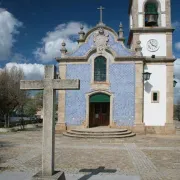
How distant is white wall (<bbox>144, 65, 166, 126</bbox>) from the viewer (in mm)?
20547

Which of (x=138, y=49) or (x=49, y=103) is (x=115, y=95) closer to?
(x=138, y=49)

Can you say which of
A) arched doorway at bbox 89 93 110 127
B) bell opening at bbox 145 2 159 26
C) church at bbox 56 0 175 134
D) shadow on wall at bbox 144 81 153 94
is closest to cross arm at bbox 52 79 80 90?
church at bbox 56 0 175 134

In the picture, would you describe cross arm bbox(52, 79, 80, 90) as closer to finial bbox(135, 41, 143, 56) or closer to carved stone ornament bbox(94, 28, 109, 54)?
carved stone ornament bbox(94, 28, 109, 54)

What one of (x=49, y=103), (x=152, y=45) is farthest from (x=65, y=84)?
(x=152, y=45)

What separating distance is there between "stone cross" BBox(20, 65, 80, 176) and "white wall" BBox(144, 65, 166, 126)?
15616 millimetres

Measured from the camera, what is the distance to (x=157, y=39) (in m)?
21.5

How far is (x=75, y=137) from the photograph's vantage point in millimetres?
17953

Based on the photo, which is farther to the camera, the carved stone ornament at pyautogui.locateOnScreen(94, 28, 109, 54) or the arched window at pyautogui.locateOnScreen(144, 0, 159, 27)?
the arched window at pyautogui.locateOnScreen(144, 0, 159, 27)

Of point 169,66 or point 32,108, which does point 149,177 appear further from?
point 32,108

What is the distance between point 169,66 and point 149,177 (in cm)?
1512

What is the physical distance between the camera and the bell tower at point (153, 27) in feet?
70.2

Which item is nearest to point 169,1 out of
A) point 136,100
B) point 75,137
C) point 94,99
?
point 136,100

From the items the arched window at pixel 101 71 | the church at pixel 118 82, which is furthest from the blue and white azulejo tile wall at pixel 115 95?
the arched window at pixel 101 71

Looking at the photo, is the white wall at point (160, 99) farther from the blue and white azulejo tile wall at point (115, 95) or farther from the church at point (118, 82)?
the blue and white azulejo tile wall at point (115, 95)
